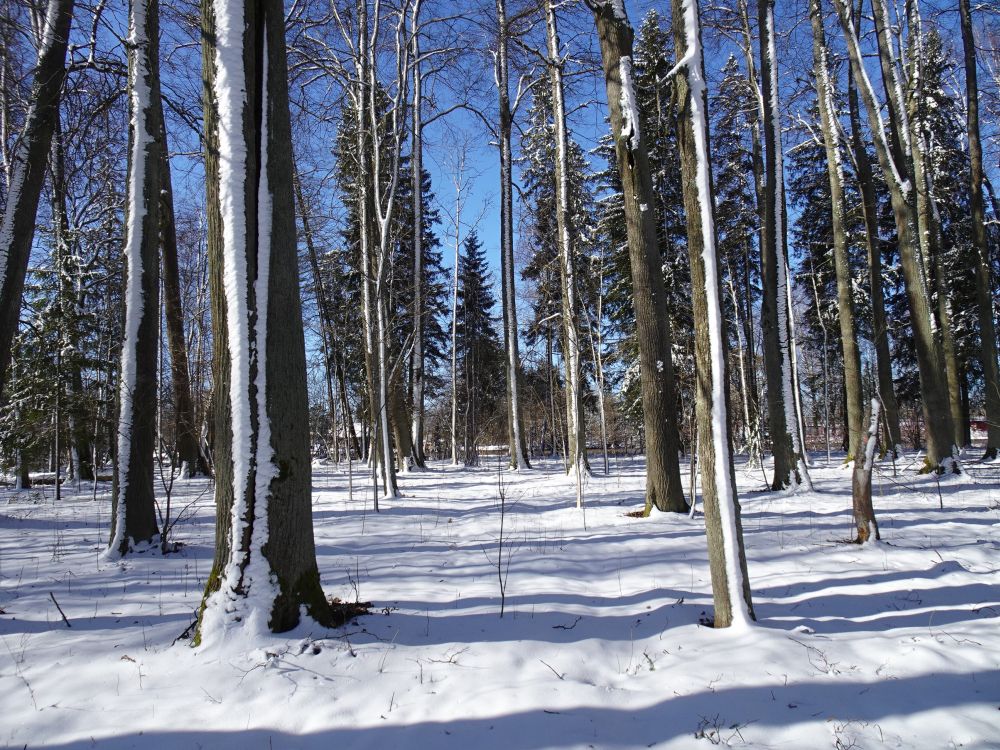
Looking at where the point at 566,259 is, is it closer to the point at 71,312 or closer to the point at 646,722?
the point at 646,722

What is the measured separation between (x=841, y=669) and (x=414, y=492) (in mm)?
10157

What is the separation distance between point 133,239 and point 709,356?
21.5 ft

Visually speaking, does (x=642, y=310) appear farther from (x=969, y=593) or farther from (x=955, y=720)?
(x=955, y=720)

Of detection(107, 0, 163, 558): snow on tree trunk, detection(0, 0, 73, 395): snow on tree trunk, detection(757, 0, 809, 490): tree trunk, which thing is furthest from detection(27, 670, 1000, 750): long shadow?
detection(757, 0, 809, 490): tree trunk

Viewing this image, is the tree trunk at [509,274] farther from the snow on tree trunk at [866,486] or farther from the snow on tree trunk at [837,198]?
the snow on tree trunk at [866,486]

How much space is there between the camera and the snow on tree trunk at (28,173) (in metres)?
6.23

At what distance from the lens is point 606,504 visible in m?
9.07

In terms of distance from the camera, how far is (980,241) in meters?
13.3

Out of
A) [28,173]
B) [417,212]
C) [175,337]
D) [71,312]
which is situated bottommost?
[175,337]

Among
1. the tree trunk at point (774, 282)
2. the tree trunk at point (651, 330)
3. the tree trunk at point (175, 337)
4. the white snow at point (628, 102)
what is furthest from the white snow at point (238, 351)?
the tree trunk at point (774, 282)

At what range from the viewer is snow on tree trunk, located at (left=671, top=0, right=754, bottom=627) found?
386 cm

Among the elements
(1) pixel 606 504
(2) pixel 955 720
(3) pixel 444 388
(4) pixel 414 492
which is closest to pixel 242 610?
(2) pixel 955 720

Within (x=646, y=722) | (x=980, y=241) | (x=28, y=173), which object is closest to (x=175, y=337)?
(x=28, y=173)

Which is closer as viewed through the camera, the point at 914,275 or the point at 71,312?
the point at 914,275
